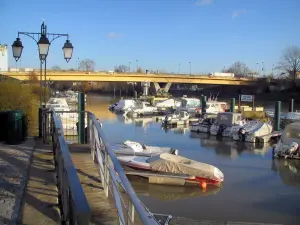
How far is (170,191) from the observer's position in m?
18.1

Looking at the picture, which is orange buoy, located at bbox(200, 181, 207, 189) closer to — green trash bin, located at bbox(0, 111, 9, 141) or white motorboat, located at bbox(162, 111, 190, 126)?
green trash bin, located at bbox(0, 111, 9, 141)

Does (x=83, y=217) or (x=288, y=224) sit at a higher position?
(x=83, y=217)

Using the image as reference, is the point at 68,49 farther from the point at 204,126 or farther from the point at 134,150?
the point at 204,126

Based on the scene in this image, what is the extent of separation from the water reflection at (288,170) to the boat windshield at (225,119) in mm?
12092

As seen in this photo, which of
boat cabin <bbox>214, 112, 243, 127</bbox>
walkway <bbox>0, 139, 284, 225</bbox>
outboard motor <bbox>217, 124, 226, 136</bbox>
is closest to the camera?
walkway <bbox>0, 139, 284, 225</bbox>

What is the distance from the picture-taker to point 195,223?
10969 mm

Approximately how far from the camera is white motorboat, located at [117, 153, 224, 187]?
18.6 meters

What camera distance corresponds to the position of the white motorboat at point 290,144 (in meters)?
25.4

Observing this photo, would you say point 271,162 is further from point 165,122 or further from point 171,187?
point 165,122

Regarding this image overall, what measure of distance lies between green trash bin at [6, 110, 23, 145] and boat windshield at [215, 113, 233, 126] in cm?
2865

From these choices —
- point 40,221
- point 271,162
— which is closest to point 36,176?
point 40,221

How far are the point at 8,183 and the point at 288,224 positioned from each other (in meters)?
10.7

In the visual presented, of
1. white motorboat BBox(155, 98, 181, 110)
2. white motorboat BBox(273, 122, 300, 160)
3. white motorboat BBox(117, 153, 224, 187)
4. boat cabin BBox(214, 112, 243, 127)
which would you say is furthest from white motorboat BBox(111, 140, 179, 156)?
white motorboat BBox(155, 98, 181, 110)

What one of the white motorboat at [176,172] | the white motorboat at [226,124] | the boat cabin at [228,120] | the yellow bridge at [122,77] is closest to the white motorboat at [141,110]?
the yellow bridge at [122,77]
